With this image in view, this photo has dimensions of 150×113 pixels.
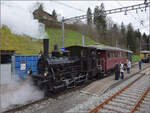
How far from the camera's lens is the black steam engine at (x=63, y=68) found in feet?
25.6

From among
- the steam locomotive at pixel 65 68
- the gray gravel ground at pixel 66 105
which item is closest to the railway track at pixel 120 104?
the gray gravel ground at pixel 66 105

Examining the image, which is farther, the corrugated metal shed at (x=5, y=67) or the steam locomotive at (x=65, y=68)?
the corrugated metal shed at (x=5, y=67)

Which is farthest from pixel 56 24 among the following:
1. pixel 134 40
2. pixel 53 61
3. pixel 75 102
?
pixel 134 40

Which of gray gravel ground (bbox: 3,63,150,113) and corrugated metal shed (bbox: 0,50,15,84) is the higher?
corrugated metal shed (bbox: 0,50,15,84)

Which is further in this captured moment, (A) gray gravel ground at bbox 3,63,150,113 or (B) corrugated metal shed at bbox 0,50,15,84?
(B) corrugated metal shed at bbox 0,50,15,84

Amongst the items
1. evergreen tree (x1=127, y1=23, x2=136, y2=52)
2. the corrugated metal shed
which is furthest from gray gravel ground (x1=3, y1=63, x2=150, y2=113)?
evergreen tree (x1=127, y1=23, x2=136, y2=52)

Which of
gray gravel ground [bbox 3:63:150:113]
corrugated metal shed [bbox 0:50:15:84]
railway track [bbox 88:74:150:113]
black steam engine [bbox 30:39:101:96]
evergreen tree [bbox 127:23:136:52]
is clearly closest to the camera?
railway track [bbox 88:74:150:113]

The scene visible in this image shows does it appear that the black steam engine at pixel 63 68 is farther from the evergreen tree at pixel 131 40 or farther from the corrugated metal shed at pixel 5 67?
the evergreen tree at pixel 131 40

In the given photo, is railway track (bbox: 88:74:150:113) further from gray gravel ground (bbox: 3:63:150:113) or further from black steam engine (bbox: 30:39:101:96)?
black steam engine (bbox: 30:39:101:96)

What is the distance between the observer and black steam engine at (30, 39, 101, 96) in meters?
7.79

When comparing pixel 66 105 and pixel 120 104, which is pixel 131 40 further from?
pixel 66 105

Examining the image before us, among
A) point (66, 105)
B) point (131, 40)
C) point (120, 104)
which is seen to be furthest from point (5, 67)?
point (131, 40)

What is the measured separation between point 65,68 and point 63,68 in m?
0.17

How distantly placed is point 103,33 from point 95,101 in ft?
129
